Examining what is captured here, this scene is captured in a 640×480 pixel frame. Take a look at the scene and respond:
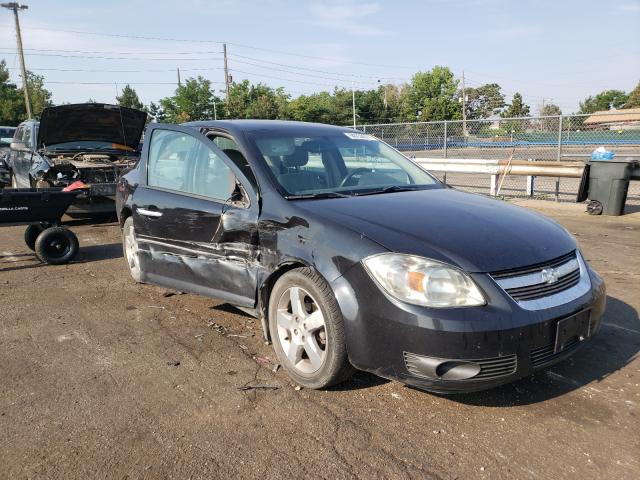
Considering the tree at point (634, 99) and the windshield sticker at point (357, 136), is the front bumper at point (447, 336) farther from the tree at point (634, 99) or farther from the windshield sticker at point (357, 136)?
the tree at point (634, 99)

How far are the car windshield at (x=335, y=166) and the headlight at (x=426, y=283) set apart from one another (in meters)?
1.03

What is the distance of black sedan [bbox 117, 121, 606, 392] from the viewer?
2775mm

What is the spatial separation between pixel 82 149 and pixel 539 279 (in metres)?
9.09

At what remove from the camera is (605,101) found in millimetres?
90562

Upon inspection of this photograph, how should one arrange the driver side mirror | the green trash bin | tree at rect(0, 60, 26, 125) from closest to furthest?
1. the driver side mirror
2. the green trash bin
3. tree at rect(0, 60, 26, 125)

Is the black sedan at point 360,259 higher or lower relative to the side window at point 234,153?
lower

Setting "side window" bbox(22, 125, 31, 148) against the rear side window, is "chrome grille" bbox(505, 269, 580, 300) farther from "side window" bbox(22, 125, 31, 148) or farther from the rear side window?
"side window" bbox(22, 125, 31, 148)

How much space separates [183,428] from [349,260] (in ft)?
4.18

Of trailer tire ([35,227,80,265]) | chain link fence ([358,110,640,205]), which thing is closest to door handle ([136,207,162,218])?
trailer tire ([35,227,80,265])

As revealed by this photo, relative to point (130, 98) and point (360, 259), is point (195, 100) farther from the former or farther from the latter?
point (360, 259)

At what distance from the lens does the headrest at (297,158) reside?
13.1 ft

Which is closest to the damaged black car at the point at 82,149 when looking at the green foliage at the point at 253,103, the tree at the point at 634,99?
the green foliage at the point at 253,103

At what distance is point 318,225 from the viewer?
128 inches

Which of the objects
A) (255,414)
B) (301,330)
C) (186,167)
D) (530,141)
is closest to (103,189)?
(186,167)
